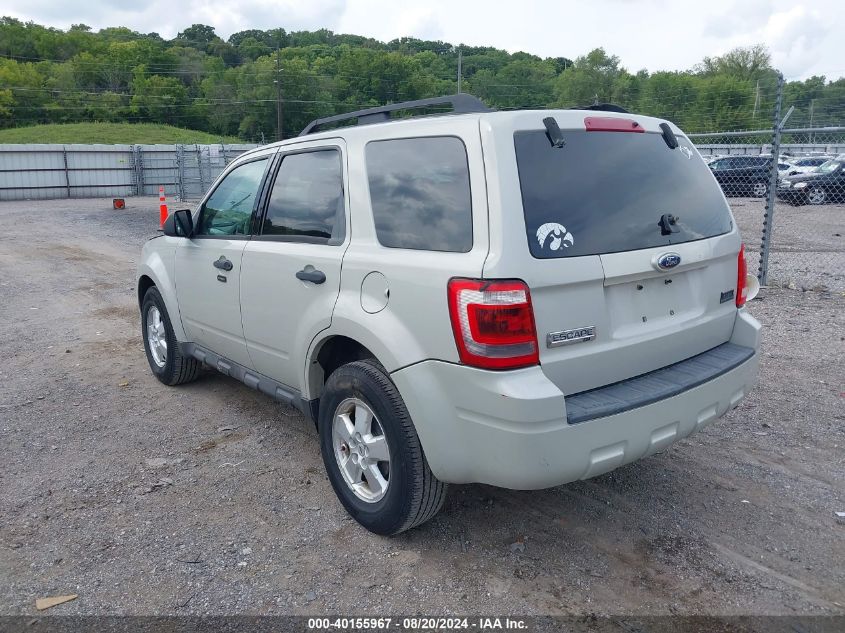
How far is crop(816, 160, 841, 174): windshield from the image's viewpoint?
2025 centimetres

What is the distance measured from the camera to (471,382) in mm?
2760

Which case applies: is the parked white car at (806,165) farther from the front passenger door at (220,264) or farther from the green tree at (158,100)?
the green tree at (158,100)

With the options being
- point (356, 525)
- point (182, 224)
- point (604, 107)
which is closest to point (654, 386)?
point (604, 107)

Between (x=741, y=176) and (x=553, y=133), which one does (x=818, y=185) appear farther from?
(x=553, y=133)

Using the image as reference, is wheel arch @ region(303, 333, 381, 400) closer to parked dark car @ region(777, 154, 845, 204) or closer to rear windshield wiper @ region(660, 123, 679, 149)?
rear windshield wiper @ region(660, 123, 679, 149)

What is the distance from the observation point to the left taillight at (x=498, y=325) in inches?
106

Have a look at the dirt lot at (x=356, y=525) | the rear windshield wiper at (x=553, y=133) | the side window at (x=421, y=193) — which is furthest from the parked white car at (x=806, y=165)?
the side window at (x=421, y=193)

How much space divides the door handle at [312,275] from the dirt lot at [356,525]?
4.00 feet

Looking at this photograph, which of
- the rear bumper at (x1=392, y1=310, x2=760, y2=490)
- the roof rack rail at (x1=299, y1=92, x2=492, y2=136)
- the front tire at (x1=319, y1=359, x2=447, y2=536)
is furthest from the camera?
the roof rack rail at (x1=299, y1=92, x2=492, y2=136)

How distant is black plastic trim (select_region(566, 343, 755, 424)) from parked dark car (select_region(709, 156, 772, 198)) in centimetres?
2151

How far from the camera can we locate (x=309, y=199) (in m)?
3.84

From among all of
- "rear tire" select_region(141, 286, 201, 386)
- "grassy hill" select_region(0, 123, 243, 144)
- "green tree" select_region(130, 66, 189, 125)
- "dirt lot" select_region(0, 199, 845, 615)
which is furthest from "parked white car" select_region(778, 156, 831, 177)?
"green tree" select_region(130, 66, 189, 125)

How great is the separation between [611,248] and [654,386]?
2.11 feet

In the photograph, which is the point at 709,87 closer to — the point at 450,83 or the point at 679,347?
the point at 450,83
